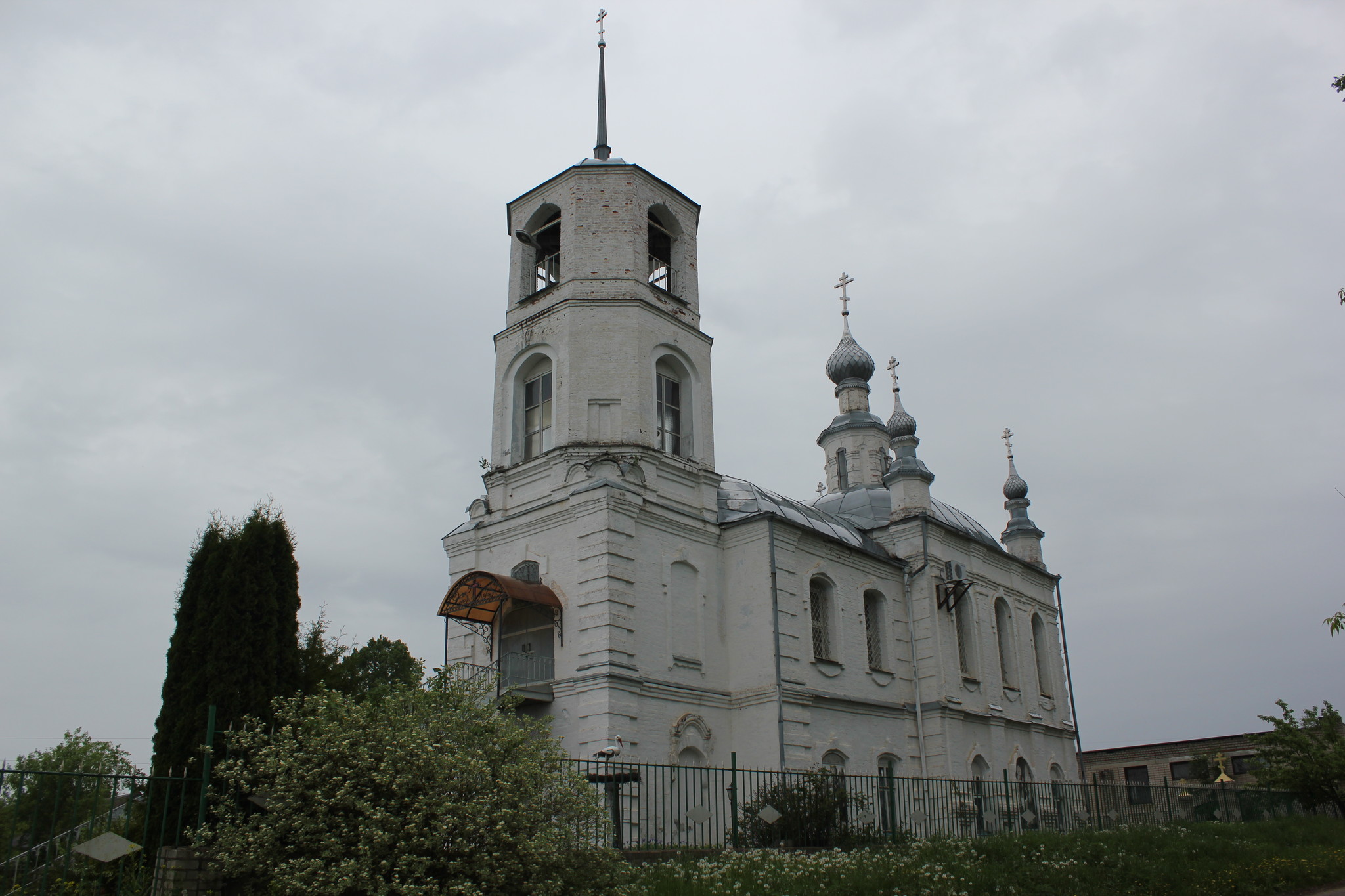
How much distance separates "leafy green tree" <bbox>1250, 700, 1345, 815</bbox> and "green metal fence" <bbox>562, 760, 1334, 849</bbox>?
2.79 m

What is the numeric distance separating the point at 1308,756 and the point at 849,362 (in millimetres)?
14954

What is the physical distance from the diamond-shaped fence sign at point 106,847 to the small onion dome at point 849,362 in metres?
25.8

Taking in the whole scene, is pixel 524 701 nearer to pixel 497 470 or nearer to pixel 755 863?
pixel 497 470

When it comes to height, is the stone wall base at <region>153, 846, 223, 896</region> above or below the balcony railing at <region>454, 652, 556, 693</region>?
below

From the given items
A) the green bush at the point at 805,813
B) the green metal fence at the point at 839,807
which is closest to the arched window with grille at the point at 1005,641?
the green metal fence at the point at 839,807

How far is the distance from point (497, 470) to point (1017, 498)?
18483 millimetres

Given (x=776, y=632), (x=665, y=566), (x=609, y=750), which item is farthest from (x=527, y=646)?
(x=776, y=632)

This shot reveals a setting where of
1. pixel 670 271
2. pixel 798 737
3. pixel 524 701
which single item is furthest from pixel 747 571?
pixel 670 271

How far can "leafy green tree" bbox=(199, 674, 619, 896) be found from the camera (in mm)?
8188

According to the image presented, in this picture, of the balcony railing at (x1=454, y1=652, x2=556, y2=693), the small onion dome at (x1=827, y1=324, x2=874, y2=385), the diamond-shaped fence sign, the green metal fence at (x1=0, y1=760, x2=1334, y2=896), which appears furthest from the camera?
the small onion dome at (x1=827, y1=324, x2=874, y2=385)

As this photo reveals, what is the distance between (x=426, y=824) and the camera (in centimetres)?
848

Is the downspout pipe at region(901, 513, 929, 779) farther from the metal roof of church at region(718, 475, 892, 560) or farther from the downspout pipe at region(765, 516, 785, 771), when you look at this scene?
the downspout pipe at region(765, 516, 785, 771)

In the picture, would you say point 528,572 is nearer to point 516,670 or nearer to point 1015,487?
point 516,670

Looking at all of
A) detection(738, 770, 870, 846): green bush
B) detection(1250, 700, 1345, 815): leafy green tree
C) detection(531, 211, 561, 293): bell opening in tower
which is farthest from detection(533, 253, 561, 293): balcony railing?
detection(1250, 700, 1345, 815): leafy green tree
